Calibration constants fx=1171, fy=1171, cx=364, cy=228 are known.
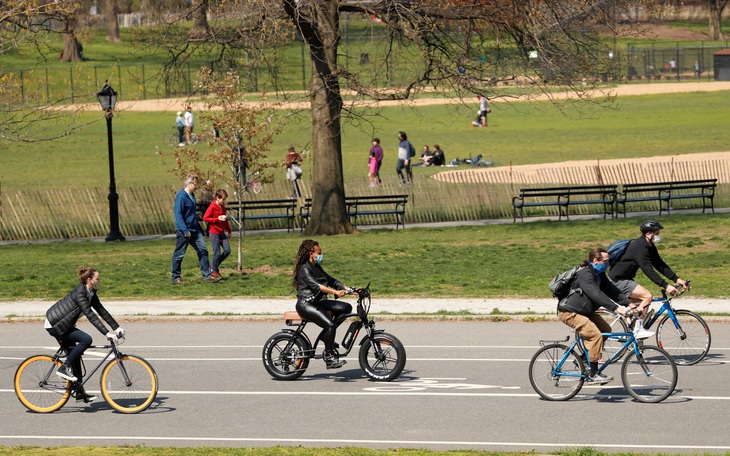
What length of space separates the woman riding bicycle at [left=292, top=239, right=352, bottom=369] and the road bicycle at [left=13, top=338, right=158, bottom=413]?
2049mm

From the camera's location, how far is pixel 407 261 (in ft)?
75.9

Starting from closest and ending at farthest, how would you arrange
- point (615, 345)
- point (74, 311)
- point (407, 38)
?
point (74, 311)
point (615, 345)
point (407, 38)

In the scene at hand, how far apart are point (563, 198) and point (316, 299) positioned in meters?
20.4

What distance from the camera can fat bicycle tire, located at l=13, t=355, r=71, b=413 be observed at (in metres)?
11.9

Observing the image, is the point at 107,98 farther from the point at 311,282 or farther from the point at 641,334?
the point at 641,334

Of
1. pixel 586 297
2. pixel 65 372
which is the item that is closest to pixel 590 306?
pixel 586 297

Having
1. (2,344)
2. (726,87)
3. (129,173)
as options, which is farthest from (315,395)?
(726,87)

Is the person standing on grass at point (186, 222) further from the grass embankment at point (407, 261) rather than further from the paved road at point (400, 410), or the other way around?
the paved road at point (400, 410)

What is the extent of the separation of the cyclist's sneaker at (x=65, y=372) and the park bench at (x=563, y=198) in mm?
20023

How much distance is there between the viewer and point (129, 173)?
41562 mm

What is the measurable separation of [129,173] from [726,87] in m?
45.7

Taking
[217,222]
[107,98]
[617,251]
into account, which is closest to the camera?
[617,251]

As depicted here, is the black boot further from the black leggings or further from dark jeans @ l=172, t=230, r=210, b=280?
dark jeans @ l=172, t=230, r=210, b=280

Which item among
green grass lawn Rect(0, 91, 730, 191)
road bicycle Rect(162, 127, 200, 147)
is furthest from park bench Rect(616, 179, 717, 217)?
road bicycle Rect(162, 127, 200, 147)
